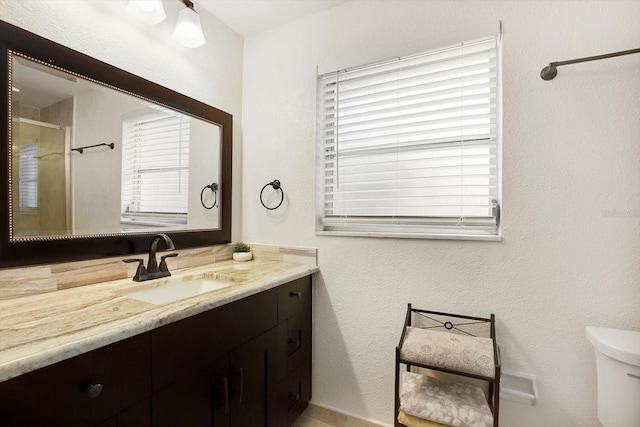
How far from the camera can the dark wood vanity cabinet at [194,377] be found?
68 centimetres

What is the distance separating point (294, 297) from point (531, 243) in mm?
1187

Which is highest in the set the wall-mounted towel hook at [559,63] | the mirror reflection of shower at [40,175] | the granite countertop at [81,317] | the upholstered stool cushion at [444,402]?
the wall-mounted towel hook at [559,63]

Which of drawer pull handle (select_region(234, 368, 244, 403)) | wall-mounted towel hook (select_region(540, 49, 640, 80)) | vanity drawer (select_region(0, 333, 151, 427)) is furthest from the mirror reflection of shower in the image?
wall-mounted towel hook (select_region(540, 49, 640, 80))

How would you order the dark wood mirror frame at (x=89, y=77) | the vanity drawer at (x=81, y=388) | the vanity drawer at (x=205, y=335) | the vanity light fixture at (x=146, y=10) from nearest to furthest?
the vanity drawer at (x=81, y=388), the vanity drawer at (x=205, y=335), the dark wood mirror frame at (x=89, y=77), the vanity light fixture at (x=146, y=10)

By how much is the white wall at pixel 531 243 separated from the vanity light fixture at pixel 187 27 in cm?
76

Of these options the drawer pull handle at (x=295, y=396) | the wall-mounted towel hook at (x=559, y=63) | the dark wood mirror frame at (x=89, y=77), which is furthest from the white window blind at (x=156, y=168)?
the wall-mounted towel hook at (x=559, y=63)

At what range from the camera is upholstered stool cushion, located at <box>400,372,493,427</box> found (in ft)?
3.71

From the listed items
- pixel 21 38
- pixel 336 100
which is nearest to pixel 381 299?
pixel 336 100

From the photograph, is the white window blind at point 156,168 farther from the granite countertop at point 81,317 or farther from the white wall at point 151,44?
the granite countertop at point 81,317

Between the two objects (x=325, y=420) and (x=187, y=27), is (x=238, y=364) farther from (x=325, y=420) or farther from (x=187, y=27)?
(x=187, y=27)

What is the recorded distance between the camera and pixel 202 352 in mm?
1049

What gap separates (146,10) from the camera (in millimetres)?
1322

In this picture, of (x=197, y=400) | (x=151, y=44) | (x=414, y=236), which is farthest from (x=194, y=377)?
(x=151, y=44)

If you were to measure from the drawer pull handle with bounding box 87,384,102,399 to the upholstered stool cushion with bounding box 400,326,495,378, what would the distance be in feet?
3.45
